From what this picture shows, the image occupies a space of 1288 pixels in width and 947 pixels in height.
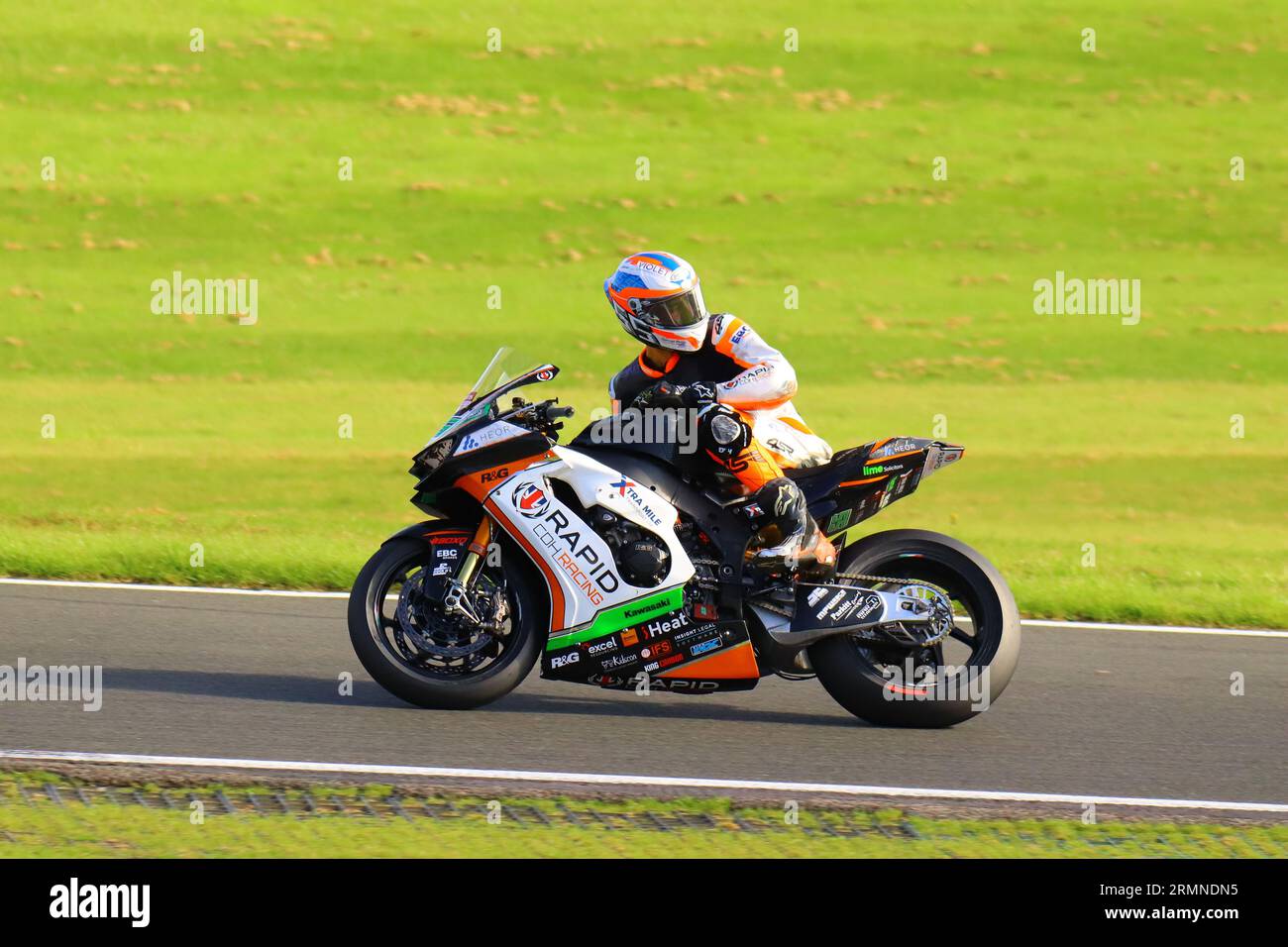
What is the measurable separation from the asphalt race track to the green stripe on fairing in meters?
0.39

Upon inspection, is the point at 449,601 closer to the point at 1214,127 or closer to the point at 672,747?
the point at 672,747

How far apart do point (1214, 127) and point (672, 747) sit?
71.2 feet

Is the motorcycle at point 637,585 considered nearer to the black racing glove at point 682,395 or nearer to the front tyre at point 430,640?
the front tyre at point 430,640

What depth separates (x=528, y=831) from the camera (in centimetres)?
571

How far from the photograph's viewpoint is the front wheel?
7.02 meters

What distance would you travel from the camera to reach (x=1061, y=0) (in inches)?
1160

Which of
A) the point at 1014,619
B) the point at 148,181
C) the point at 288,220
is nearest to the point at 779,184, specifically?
the point at 288,220

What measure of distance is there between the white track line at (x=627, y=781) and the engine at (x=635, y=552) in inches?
35.3

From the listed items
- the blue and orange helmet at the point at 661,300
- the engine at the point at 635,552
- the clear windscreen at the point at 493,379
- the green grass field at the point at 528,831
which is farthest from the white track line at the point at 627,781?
the blue and orange helmet at the point at 661,300

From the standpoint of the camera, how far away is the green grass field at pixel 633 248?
1370 cm

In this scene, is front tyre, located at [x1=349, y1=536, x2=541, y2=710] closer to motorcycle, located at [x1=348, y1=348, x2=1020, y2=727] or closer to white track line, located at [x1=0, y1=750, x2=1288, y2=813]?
motorcycle, located at [x1=348, y1=348, x2=1020, y2=727]

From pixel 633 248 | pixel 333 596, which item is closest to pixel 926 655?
pixel 333 596

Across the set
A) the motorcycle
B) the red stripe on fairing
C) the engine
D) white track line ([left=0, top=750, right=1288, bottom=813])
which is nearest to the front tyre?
the motorcycle

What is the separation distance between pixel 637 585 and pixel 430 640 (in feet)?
2.82
